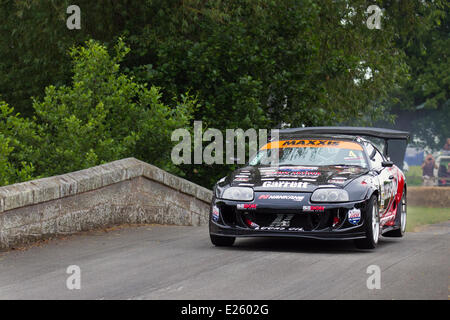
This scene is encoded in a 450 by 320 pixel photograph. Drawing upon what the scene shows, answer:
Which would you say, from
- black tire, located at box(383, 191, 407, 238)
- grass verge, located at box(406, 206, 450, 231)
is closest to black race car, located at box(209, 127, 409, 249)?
black tire, located at box(383, 191, 407, 238)

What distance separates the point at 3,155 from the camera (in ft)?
38.8

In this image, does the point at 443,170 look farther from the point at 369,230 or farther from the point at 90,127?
the point at 369,230

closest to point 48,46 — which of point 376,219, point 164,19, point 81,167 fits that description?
point 164,19

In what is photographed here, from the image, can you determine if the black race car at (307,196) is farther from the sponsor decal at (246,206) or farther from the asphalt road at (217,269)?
the asphalt road at (217,269)

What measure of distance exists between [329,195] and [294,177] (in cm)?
61

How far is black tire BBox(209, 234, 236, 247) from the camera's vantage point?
34.1 feet

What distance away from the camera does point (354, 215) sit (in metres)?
9.73

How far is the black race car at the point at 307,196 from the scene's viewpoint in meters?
9.71

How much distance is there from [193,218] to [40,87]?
20.0 ft

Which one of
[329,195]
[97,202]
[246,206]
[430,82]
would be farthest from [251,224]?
[430,82]

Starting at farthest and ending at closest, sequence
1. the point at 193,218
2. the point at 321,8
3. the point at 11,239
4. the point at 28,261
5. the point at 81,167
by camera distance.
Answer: the point at 321,8
the point at 193,218
the point at 81,167
the point at 11,239
the point at 28,261

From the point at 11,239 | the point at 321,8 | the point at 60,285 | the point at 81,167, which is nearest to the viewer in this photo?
the point at 60,285

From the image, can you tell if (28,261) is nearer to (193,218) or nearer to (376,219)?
(376,219)

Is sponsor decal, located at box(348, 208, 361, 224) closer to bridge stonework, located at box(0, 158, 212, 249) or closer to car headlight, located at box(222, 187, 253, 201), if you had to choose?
car headlight, located at box(222, 187, 253, 201)
